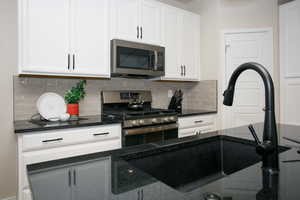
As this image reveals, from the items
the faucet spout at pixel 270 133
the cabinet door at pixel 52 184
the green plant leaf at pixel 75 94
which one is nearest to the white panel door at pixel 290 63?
the faucet spout at pixel 270 133

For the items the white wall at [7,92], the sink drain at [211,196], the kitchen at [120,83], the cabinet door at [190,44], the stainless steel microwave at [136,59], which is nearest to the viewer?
the sink drain at [211,196]

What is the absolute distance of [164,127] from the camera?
8.43 feet

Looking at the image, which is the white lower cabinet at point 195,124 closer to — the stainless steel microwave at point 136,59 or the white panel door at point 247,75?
the white panel door at point 247,75

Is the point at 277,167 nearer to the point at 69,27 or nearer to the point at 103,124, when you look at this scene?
the point at 103,124

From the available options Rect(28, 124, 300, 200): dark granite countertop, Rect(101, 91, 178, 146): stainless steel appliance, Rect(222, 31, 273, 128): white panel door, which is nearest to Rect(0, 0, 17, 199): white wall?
Rect(101, 91, 178, 146): stainless steel appliance

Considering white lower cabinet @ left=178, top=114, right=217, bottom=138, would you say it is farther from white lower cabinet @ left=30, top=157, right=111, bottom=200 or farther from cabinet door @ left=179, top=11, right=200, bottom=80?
white lower cabinet @ left=30, top=157, right=111, bottom=200

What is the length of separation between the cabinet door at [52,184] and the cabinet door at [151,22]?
7.88 ft

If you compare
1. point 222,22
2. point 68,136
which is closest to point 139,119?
point 68,136

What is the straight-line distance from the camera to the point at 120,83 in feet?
9.78

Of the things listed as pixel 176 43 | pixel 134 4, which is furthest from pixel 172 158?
pixel 176 43

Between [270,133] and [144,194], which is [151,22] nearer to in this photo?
[270,133]

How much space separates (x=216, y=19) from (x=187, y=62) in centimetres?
83

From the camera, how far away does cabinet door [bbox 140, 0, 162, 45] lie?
2796 mm

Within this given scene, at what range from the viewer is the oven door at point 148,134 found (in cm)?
225
